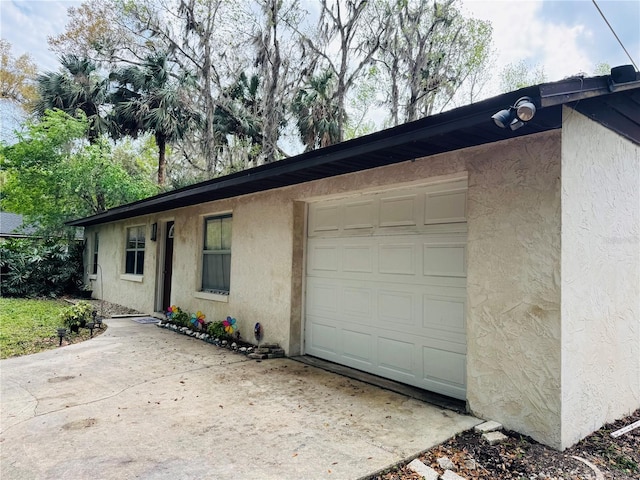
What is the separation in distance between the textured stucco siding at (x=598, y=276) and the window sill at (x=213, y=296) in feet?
18.0

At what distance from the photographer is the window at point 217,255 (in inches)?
295

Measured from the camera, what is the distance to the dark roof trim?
2767mm

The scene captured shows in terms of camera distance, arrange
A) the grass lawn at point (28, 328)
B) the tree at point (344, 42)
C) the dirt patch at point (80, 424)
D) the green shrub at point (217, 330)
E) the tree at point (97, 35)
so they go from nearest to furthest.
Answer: the dirt patch at point (80, 424) → the grass lawn at point (28, 328) → the green shrub at point (217, 330) → the tree at point (344, 42) → the tree at point (97, 35)

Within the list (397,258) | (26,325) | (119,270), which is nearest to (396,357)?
(397,258)

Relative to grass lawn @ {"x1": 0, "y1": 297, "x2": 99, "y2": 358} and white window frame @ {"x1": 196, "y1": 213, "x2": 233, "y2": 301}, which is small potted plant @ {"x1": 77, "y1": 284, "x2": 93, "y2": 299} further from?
white window frame @ {"x1": 196, "y1": 213, "x2": 233, "y2": 301}

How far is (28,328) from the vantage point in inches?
310

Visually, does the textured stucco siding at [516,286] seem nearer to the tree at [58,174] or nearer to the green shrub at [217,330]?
the green shrub at [217,330]

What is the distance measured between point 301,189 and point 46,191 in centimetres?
1227

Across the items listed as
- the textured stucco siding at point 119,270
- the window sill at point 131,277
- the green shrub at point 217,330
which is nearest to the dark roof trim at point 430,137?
the green shrub at point 217,330

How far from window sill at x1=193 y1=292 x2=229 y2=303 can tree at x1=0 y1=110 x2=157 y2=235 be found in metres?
8.52

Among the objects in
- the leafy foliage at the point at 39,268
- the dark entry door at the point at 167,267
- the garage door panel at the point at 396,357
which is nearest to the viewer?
the garage door panel at the point at 396,357

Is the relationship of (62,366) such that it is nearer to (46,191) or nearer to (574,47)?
(46,191)

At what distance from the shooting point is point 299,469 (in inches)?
105

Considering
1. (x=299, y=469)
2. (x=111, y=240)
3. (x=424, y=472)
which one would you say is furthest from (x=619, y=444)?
(x=111, y=240)
